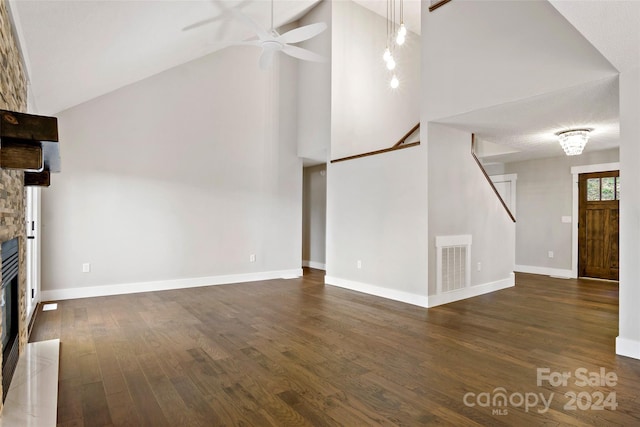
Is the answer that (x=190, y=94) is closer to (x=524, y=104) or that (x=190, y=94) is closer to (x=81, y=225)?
(x=81, y=225)

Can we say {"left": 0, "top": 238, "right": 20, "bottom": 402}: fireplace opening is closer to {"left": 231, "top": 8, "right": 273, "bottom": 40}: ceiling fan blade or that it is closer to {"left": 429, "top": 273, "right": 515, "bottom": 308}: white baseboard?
{"left": 231, "top": 8, "right": 273, "bottom": 40}: ceiling fan blade

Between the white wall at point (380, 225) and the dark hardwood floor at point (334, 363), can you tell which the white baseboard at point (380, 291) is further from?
the dark hardwood floor at point (334, 363)

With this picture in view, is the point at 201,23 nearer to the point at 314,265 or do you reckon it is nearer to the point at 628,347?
the point at 628,347

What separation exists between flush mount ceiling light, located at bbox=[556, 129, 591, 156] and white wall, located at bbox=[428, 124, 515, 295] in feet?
3.55

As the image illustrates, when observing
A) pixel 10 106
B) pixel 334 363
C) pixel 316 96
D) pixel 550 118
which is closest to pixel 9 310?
pixel 10 106

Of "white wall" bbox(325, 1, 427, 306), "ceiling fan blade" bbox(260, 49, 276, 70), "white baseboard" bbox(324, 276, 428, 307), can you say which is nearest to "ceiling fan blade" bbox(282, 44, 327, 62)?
"ceiling fan blade" bbox(260, 49, 276, 70)

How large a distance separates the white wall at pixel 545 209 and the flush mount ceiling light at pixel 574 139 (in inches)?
83.6

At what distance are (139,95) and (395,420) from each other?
527 cm

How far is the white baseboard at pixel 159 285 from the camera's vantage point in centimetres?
477

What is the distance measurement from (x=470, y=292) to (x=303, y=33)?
154 inches

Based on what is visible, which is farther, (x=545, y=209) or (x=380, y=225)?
(x=545, y=209)

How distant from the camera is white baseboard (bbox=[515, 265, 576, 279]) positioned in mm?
6755

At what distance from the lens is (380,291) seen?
5.08m

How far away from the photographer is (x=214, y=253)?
19.4 feet
